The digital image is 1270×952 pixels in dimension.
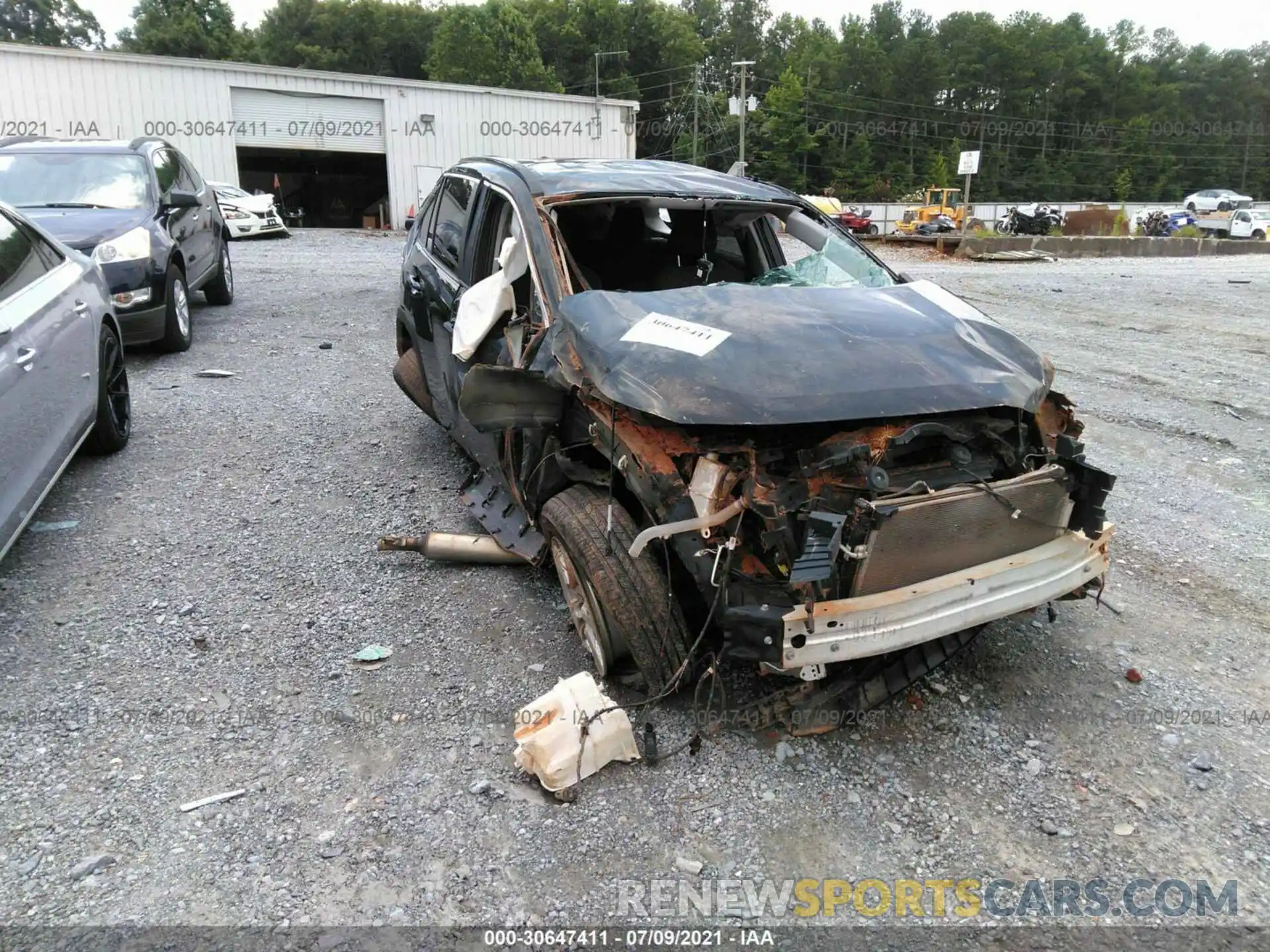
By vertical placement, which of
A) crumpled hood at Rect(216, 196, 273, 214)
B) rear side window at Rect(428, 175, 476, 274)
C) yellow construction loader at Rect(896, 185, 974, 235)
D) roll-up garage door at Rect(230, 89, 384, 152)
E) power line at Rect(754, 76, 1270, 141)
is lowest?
rear side window at Rect(428, 175, 476, 274)

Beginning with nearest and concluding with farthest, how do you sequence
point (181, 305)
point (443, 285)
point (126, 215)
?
point (443, 285) → point (126, 215) → point (181, 305)

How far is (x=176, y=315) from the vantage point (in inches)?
296

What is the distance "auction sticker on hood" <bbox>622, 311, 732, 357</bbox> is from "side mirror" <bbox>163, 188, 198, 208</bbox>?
636 cm

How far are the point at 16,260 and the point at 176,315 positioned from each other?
3.44 meters

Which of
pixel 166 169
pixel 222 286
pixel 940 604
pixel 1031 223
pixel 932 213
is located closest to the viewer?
pixel 940 604

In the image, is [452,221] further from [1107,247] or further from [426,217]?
[1107,247]

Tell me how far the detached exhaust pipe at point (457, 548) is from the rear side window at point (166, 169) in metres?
5.67

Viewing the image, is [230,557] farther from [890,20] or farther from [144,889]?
[890,20]

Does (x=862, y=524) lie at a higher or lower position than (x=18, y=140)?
lower

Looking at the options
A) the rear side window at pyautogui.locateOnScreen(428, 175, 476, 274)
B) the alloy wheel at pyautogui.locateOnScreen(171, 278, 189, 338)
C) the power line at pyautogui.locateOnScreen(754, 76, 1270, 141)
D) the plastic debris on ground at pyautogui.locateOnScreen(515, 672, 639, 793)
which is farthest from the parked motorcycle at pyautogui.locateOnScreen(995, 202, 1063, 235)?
the power line at pyautogui.locateOnScreen(754, 76, 1270, 141)

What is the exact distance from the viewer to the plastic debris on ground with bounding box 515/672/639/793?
8.43 ft

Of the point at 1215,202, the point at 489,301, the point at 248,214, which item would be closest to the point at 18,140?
the point at 489,301

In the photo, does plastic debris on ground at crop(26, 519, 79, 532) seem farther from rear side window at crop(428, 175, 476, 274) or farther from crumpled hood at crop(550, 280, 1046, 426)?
crumpled hood at crop(550, 280, 1046, 426)

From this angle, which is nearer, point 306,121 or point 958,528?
point 958,528
